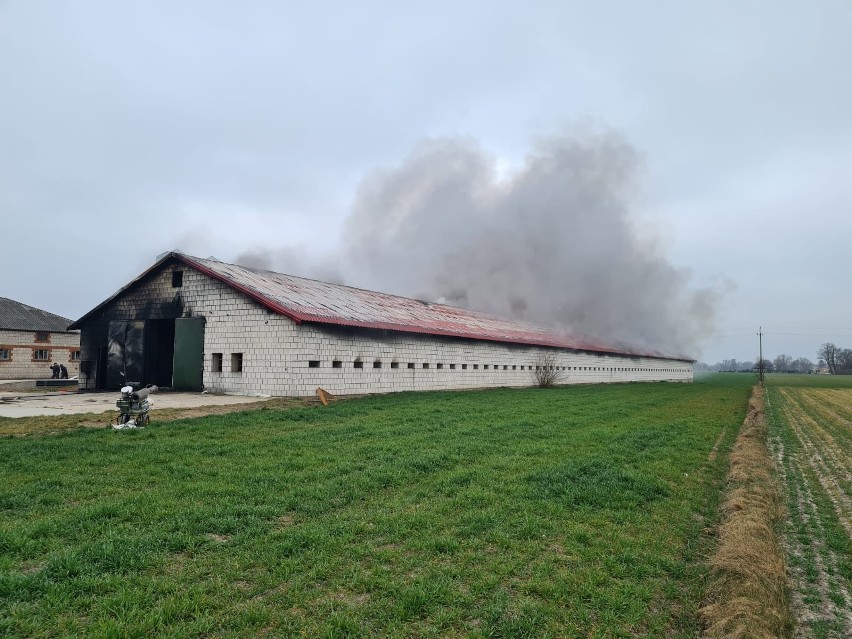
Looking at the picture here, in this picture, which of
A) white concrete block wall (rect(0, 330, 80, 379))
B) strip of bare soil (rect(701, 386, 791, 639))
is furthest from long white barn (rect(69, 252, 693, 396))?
white concrete block wall (rect(0, 330, 80, 379))

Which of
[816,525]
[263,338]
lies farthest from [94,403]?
[816,525]

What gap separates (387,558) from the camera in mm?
4836

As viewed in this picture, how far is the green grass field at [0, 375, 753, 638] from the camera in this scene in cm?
384

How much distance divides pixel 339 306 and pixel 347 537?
59.2ft

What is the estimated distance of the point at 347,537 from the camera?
5305mm

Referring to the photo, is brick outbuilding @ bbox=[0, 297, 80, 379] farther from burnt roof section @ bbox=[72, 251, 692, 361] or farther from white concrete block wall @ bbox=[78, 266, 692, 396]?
white concrete block wall @ bbox=[78, 266, 692, 396]

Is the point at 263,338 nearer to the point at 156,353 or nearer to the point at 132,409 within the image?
the point at 156,353

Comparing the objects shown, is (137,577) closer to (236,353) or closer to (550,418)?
(550,418)

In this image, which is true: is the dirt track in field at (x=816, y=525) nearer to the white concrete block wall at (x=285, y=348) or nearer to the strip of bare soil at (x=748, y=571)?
the strip of bare soil at (x=748, y=571)

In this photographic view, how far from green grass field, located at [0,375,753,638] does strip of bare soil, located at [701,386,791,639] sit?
0.19 metres

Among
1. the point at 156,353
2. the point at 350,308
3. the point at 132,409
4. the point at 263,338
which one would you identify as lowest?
the point at 132,409

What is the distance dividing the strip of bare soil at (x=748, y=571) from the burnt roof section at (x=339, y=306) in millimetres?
14412

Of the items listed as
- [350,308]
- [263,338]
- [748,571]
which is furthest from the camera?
[350,308]

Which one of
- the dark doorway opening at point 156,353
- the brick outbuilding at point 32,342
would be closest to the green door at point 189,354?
the dark doorway opening at point 156,353
